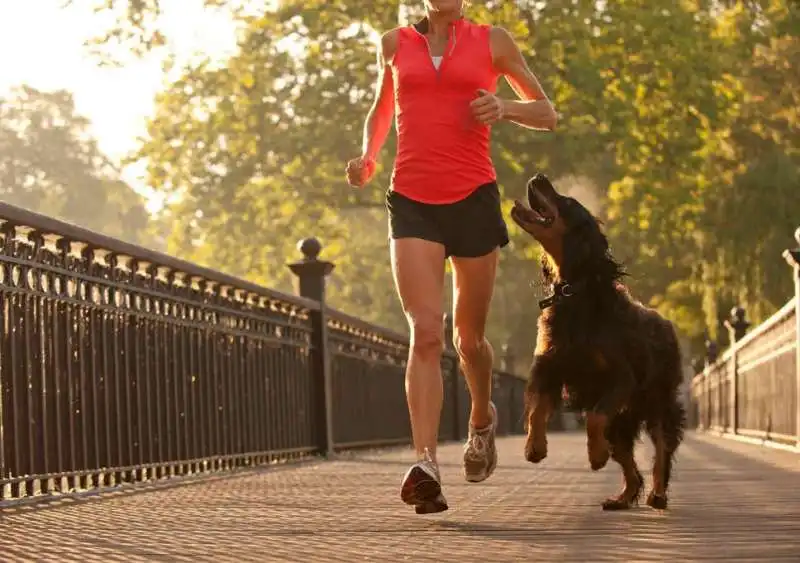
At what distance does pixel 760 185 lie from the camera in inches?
1270

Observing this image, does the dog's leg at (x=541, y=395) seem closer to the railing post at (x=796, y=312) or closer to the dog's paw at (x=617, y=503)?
the dog's paw at (x=617, y=503)

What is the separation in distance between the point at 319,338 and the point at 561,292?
8.35 m

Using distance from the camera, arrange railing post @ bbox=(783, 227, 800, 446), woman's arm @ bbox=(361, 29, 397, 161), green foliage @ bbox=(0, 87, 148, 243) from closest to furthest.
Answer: woman's arm @ bbox=(361, 29, 397, 161) → railing post @ bbox=(783, 227, 800, 446) → green foliage @ bbox=(0, 87, 148, 243)

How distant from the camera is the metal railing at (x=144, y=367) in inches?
315

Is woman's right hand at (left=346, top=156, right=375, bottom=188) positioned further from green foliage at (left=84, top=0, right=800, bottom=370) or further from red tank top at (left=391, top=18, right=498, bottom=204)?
green foliage at (left=84, top=0, right=800, bottom=370)

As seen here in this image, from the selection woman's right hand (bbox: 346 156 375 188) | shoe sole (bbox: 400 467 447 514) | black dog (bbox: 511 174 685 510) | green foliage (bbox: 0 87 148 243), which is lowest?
shoe sole (bbox: 400 467 447 514)

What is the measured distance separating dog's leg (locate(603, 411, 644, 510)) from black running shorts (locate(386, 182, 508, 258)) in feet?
2.90

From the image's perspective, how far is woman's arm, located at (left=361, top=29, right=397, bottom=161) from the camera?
7.17 metres

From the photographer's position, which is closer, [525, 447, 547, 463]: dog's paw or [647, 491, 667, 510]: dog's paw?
[525, 447, 547, 463]: dog's paw

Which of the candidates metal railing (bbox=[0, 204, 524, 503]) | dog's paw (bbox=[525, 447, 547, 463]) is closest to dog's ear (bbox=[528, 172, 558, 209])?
dog's paw (bbox=[525, 447, 547, 463])

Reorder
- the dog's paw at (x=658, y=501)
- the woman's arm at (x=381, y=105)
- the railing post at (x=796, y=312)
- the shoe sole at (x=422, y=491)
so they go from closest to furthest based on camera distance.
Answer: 1. the shoe sole at (x=422, y=491)
2. the dog's paw at (x=658, y=501)
3. the woman's arm at (x=381, y=105)
4. the railing post at (x=796, y=312)

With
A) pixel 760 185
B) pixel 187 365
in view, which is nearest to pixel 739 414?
pixel 760 185

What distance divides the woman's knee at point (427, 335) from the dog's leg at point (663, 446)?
92cm

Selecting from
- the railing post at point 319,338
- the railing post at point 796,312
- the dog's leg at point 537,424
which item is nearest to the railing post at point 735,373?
the railing post at point 796,312
